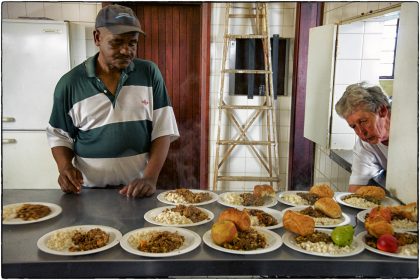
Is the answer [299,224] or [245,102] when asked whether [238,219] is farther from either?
[245,102]

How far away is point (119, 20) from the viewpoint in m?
1.36

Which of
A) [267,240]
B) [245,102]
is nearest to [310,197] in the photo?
[267,240]

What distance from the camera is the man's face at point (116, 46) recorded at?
4.52ft

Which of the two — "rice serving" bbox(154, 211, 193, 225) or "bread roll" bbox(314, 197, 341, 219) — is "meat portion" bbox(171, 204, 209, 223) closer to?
"rice serving" bbox(154, 211, 193, 225)

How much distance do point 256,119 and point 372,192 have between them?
1310mm

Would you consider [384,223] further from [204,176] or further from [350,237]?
[204,176]

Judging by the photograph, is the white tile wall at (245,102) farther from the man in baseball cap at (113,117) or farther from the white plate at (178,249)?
the white plate at (178,249)

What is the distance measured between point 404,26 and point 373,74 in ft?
1.32

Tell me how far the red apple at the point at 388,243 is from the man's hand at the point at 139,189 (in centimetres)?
88

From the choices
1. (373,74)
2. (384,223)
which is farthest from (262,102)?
(384,223)

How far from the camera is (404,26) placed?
1251 mm

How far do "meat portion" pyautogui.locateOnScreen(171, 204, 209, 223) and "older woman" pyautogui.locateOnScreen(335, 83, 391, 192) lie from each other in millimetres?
708

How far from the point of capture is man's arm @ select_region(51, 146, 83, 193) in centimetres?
148

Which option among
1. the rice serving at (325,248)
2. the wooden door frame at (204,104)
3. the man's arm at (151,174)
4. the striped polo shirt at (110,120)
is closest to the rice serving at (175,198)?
the man's arm at (151,174)
